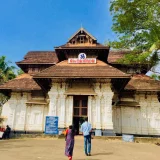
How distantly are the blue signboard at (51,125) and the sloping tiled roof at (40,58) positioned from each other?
351 inches

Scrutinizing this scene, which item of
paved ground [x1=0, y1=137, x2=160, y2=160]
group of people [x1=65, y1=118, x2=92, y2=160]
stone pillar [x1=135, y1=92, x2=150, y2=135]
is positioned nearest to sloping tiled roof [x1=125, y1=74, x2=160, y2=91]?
stone pillar [x1=135, y1=92, x2=150, y2=135]

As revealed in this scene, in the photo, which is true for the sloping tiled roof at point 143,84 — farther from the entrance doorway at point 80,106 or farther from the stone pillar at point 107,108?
the entrance doorway at point 80,106

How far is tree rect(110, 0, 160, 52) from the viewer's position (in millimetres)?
16303

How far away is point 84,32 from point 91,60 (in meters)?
3.14

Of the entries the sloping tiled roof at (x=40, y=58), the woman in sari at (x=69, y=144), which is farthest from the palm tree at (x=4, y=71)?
the woman in sari at (x=69, y=144)

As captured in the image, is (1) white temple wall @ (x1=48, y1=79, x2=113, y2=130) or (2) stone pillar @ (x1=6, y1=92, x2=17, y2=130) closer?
(1) white temple wall @ (x1=48, y1=79, x2=113, y2=130)

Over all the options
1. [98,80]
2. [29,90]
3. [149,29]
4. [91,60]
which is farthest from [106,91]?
[29,90]

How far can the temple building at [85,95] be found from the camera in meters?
16.6

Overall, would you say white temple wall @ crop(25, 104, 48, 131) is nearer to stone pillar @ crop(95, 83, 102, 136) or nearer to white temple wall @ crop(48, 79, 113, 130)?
white temple wall @ crop(48, 79, 113, 130)

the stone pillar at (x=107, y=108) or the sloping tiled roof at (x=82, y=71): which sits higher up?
the sloping tiled roof at (x=82, y=71)

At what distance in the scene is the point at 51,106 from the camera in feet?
55.3

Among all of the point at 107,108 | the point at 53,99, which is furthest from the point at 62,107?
the point at 107,108

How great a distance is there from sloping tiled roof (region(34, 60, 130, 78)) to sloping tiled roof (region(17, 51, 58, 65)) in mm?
4869

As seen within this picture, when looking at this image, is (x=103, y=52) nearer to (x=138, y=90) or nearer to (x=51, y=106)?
(x=138, y=90)
